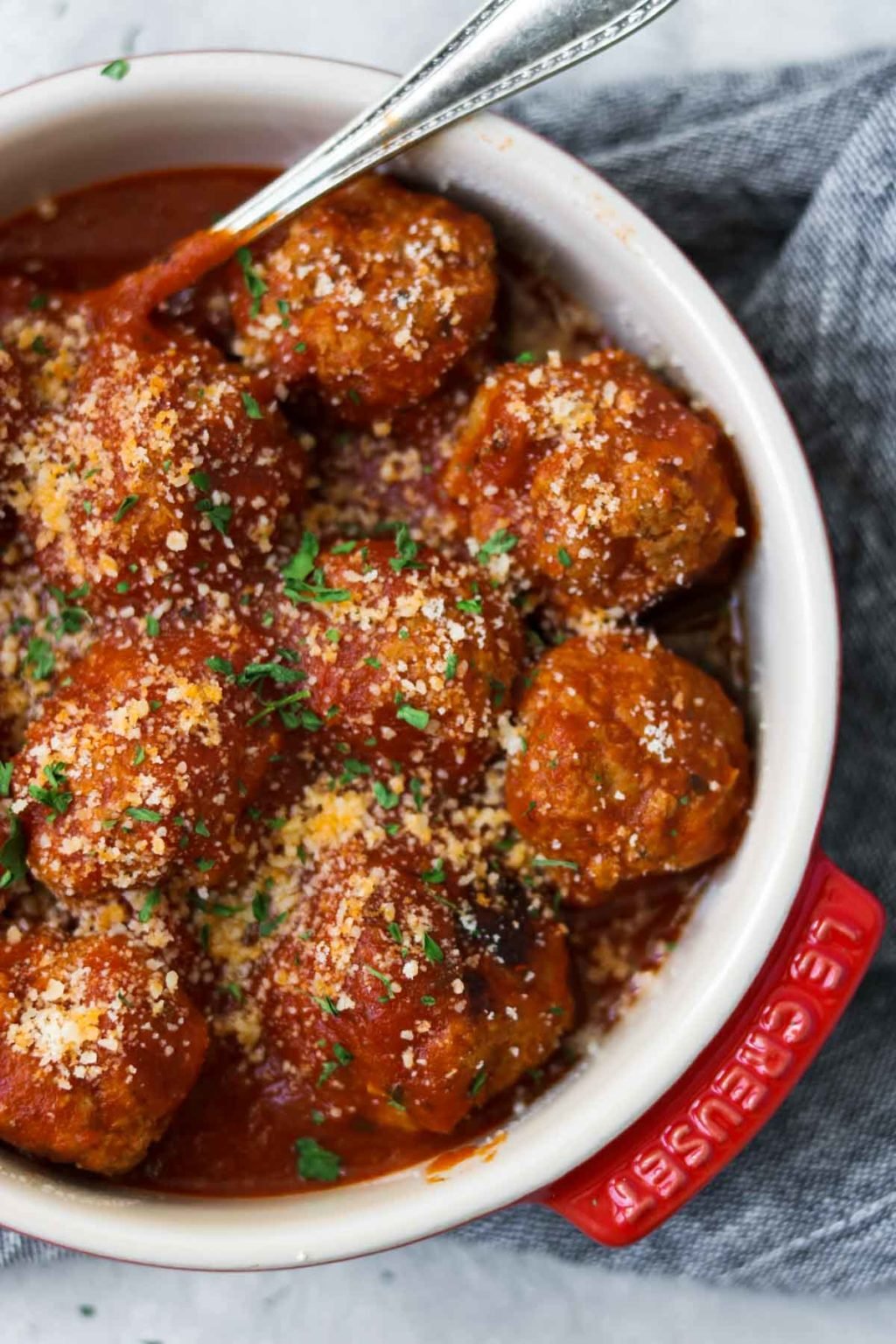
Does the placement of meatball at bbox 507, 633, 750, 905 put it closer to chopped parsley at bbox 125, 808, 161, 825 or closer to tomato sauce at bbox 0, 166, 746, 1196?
tomato sauce at bbox 0, 166, 746, 1196

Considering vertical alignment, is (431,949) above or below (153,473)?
below

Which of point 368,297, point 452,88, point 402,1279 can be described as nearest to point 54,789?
point 368,297

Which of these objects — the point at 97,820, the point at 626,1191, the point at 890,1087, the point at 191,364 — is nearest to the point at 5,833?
the point at 97,820

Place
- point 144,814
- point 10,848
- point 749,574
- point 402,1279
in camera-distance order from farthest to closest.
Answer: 1. point 402,1279
2. point 749,574
3. point 10,848
4. point 144,814

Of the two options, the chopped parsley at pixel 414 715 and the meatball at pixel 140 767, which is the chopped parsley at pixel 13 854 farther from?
the chopped parsley at pixel 414 715

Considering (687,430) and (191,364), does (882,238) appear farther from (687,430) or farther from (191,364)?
(191,364)

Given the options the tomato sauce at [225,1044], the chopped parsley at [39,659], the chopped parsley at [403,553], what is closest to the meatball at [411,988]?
the tomato sauce at [225,1044]

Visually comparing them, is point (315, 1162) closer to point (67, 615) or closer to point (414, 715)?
point (414, 715)
